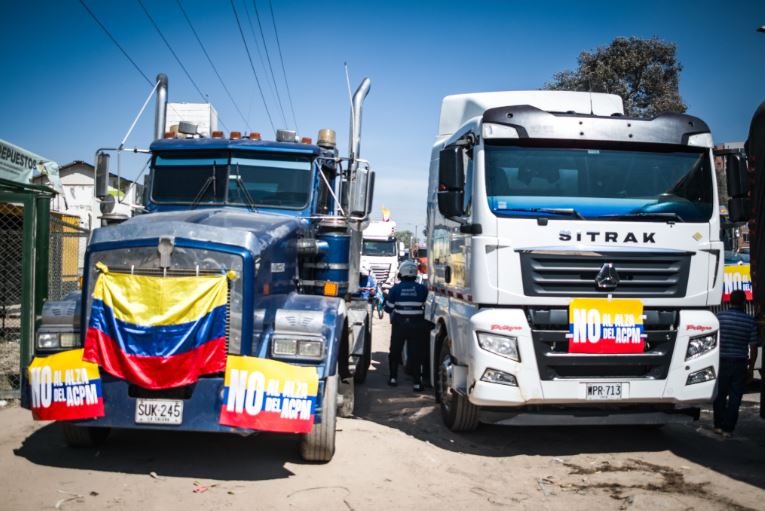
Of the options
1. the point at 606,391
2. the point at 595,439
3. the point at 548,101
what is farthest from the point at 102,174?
the point at 595,439

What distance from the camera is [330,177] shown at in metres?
8.22

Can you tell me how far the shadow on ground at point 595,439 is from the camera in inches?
244

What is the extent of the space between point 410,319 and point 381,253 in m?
14.8

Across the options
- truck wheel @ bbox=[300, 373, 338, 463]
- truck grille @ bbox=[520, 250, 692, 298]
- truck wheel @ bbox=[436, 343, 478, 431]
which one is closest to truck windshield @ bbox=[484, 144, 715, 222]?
truck grille @ bbox=[520, 250, 692, 298]

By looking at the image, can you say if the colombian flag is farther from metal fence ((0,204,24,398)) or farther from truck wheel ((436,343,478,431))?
metal fence ((0,204,24,398))

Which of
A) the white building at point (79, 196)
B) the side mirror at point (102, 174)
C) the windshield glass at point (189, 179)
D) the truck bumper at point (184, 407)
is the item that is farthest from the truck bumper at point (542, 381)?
the white building at point (79, 196)

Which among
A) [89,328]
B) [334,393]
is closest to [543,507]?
[334,393]

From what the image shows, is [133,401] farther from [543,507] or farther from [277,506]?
[543,507]

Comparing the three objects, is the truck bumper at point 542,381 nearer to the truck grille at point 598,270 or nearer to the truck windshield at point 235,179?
the truck grille at point 598,270

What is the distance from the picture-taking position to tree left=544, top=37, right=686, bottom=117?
73.8 ft

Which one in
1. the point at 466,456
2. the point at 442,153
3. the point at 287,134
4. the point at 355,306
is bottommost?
the point at 466,456

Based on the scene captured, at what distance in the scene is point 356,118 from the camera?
8.28 metres

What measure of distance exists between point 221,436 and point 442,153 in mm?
3636

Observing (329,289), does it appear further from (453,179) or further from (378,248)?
(378,248)
